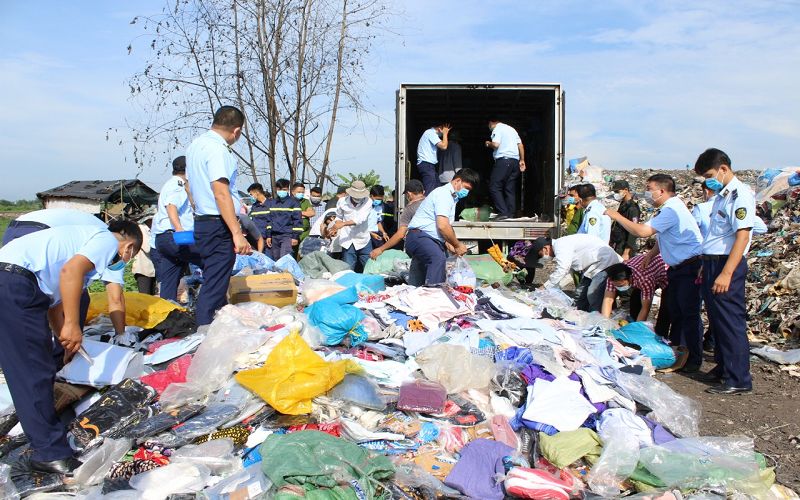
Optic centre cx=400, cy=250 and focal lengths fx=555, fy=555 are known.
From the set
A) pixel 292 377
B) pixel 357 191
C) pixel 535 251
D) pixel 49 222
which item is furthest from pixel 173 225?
pixel 535 251

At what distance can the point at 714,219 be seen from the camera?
12.9 feet

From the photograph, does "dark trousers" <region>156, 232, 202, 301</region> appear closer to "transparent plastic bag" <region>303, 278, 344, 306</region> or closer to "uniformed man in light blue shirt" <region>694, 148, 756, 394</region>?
"transparent plastic bag" <region>303, 278, 344, 306</region>

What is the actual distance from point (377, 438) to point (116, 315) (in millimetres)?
2252

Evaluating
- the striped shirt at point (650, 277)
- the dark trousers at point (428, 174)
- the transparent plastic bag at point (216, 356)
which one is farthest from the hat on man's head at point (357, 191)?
the striped shirt at point (650, 277)

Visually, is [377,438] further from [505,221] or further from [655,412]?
[505,221]

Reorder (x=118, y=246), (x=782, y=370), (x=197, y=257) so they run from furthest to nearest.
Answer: (x=197, y=257) < (x=782, y=370) < (x=118, y=246)

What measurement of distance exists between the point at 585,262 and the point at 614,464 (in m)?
3.29

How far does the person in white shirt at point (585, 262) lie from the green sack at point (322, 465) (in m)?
3.71

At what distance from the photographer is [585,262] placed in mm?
5781

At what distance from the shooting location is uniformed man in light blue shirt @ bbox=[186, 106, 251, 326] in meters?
3.86

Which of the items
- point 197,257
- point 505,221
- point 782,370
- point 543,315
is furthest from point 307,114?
point 782,370

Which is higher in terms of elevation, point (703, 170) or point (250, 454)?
point (703, 170)

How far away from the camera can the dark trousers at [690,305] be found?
4.45 meters

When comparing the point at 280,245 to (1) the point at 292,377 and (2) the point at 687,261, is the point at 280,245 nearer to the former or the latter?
(1) the point at 292,377
